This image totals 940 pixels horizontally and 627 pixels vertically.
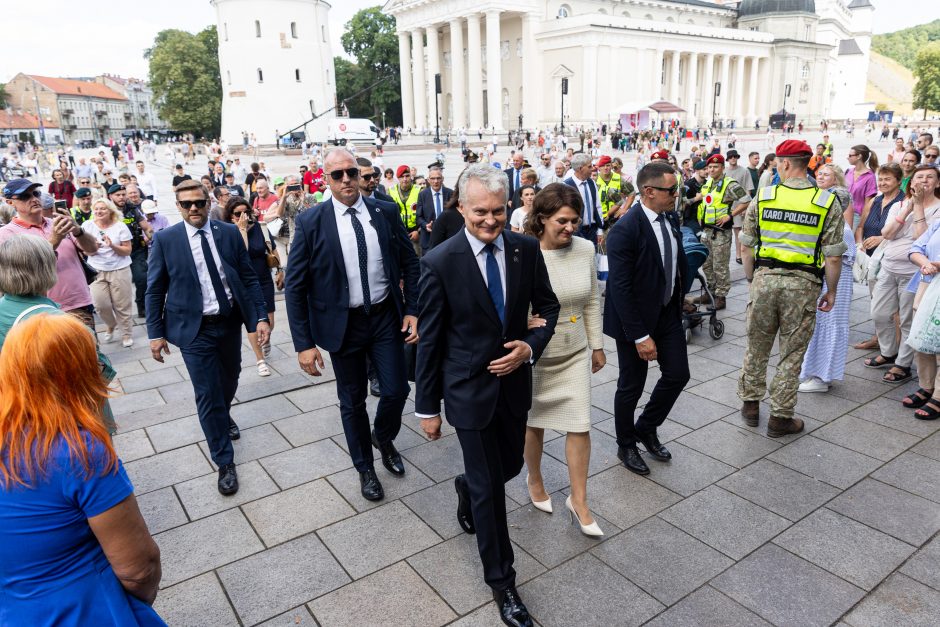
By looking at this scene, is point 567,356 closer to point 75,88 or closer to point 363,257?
point 363,257

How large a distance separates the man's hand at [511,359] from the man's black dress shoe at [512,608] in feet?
3.37

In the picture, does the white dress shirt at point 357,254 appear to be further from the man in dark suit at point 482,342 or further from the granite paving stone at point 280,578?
the granite paving stone at point 280,578

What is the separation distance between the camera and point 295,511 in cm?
418

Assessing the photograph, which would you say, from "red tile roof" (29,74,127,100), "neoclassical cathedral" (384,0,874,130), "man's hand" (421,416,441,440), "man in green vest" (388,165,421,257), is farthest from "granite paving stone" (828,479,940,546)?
Answer: "red tile roof" (29,74,127,100)

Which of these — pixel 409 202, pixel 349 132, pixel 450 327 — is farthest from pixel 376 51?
pixel 450 327

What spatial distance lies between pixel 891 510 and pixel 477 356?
9.40 ft

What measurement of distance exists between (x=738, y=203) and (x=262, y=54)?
55.4 metres

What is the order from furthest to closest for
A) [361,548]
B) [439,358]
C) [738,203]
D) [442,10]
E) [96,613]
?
[442,10]
[738,203]
[361,548]
[439,358]
[96,613]

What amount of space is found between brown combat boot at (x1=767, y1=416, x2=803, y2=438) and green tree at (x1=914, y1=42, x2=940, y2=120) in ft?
371

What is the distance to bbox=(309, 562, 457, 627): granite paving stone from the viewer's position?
10.4 feet

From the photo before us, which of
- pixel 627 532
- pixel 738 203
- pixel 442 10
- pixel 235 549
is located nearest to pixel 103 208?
pixel 235 549

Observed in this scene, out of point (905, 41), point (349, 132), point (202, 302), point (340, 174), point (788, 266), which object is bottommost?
point (202, 302)

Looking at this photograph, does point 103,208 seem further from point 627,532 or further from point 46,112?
point 46,112

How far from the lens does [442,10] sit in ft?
203
